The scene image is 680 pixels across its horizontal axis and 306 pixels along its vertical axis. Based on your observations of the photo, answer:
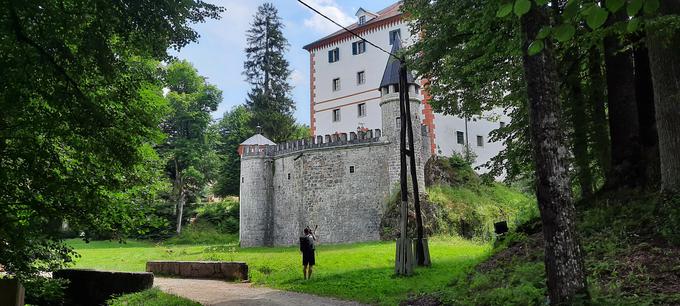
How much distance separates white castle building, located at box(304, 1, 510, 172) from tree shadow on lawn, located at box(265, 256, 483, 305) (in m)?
19.3

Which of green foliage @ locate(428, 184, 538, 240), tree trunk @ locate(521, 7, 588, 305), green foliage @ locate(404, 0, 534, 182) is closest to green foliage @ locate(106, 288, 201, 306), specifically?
tree trunk @ locate(521, 7, 588, 305)

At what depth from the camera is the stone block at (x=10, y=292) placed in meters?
5.70

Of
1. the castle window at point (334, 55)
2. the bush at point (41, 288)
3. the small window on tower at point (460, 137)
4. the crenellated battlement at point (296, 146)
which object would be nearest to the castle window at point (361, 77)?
the castle window at point (334, 55)

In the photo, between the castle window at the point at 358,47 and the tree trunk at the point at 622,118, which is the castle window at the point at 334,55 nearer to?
the castle window at the point at 358,47

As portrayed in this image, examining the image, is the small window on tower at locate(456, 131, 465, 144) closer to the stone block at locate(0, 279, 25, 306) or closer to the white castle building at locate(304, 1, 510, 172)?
the white castle building at locate(304, 1, 510, 172)

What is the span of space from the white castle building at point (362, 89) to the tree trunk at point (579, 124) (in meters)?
19.6

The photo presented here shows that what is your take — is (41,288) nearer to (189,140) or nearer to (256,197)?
(256,197)

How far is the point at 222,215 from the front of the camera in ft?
133

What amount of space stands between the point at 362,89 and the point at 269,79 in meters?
12.0

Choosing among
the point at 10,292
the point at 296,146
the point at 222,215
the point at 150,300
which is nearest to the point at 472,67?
the point at 150,300

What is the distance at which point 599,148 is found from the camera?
37.2 ft

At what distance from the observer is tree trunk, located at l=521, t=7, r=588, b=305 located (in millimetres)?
5277

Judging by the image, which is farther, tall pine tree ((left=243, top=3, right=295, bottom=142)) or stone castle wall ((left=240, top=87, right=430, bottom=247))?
tall pine tree ((left=243, top=3, right=295, bottom=142))

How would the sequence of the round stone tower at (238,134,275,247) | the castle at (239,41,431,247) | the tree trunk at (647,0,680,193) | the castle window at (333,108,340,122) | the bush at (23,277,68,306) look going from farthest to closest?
the castle window at (333,108,340,122) → the round stone tower at (238,134,275,247) → the castle at (239,41,431,247) → the tree trunk at (647,0,680,193) → the bush at (23,277,68,306)
